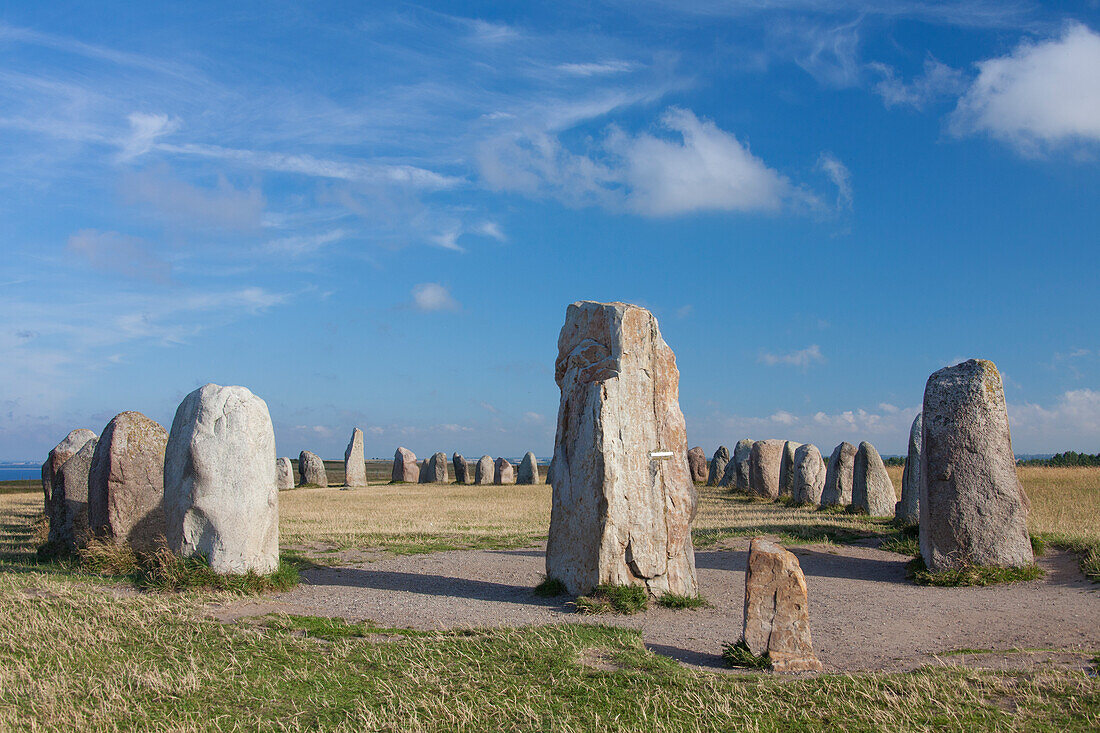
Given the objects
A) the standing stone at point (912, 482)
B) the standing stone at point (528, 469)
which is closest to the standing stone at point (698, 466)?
the standing stone at point (528, 469)

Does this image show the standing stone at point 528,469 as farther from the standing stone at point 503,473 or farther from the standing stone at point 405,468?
the standing stone at point 405,468

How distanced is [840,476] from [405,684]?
739 inches

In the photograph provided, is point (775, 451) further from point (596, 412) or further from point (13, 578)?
point (13, 578)

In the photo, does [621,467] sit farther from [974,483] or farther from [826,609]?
[974,483]

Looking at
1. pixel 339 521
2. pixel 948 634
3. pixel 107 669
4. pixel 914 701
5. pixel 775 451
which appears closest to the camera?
pixel 914 701

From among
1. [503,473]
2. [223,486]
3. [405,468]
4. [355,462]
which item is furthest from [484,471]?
[223,486]

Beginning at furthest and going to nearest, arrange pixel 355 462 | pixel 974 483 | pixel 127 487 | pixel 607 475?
pixel 355 462 → pixel 127 487 → pixel 974 483 → pixel 607 475

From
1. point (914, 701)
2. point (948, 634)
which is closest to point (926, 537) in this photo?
point (948, 634)

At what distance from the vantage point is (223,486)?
9820 mm

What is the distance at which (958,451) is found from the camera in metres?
11.2

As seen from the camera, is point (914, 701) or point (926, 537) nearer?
point (914, 701)

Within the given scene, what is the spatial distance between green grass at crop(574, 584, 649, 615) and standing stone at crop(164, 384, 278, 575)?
416 cm

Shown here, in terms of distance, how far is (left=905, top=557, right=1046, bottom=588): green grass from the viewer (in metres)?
10.8

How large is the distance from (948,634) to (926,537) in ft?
12.2
